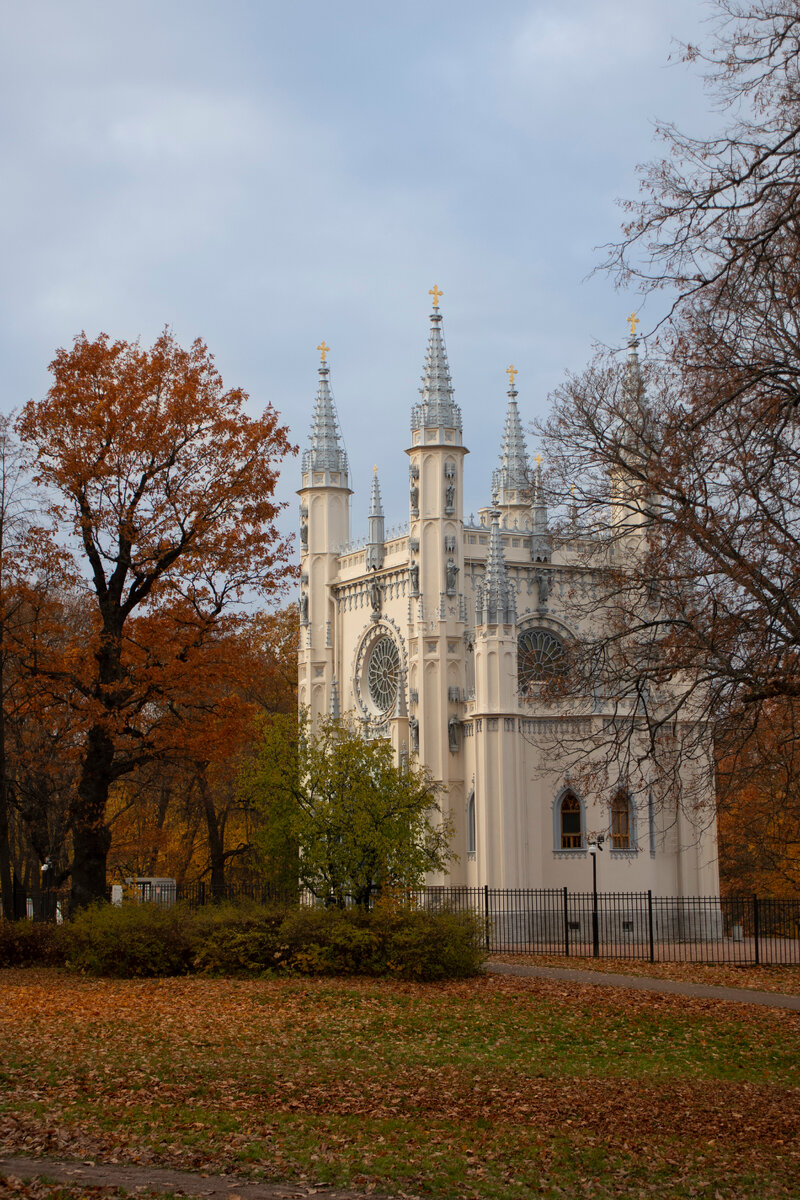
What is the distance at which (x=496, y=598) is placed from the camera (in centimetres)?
3931

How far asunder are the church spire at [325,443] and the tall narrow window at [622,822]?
727 inches

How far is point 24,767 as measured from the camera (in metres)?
35.5

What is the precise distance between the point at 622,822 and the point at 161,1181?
103 ft

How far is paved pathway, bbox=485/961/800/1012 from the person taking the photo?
20625 mm

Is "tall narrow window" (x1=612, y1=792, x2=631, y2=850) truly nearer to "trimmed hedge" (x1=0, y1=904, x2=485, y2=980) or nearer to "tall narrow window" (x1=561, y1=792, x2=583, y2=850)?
"tall narrow window" (x1=561, y1=792, x2=583, y2=850)

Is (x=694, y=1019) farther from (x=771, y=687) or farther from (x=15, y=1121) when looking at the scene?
(x=15, y=1121)

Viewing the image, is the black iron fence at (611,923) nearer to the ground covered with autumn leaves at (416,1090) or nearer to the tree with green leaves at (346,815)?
the tree with green leaves at (346,815)

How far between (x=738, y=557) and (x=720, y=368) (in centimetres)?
235

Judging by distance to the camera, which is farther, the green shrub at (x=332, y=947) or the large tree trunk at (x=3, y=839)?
the large tree trunk at (x=3, y=839)

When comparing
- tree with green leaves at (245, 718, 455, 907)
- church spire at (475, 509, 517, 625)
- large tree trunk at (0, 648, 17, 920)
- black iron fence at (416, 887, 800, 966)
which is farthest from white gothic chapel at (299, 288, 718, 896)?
large tree trunk at (0, 648, 17, 920)

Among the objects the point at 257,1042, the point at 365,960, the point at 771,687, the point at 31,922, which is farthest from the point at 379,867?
the point at 771,687

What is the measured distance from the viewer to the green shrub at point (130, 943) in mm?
21578

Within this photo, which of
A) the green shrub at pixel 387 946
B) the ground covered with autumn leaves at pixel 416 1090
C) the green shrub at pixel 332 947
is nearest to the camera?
the ground covered with autumn leaves at pixel 416 1090

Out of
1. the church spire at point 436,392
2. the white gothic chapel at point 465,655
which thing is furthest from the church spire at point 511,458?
the church spire at point 436,392
